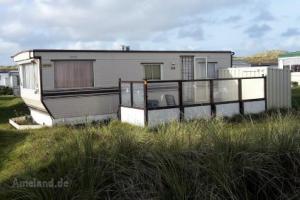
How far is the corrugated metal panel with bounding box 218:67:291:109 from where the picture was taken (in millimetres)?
16984

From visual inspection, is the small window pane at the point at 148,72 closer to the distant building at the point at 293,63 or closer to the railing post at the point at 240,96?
the railing post at the point at 240,96

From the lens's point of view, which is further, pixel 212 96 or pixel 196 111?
pixel 212 96

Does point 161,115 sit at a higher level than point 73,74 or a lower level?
lower

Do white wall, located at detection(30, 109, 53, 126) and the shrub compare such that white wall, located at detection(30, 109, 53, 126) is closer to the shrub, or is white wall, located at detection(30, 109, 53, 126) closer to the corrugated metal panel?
the corrugated metal panel

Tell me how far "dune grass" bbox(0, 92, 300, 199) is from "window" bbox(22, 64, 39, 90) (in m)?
9.94

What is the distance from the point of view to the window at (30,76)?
15563 mm

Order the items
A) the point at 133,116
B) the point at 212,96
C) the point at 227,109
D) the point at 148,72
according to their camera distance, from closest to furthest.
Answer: the point at 133,116 < the point at 212,96 < the point at 227,109 < the point at 148,72

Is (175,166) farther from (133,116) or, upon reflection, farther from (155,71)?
(155,71)

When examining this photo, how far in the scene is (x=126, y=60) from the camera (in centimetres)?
1680

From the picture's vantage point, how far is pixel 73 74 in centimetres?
1556

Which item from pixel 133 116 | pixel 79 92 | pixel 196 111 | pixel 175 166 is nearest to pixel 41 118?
pixel 79 92

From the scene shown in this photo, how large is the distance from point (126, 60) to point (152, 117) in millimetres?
4111

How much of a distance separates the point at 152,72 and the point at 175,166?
12868 millimetres

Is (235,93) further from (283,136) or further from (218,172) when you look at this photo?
(218,172)
